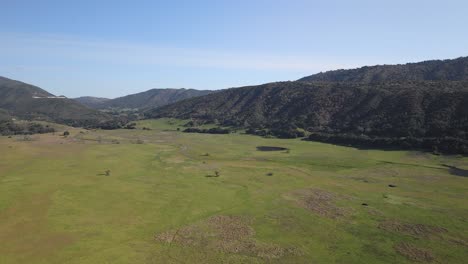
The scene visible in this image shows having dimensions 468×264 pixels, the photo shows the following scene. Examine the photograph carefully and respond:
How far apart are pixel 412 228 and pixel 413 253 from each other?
9.49 metres

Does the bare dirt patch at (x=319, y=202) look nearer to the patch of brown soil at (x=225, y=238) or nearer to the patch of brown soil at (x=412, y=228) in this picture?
the patch of brown soil at (x=412, y=228)

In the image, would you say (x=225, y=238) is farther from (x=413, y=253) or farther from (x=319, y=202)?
(x=319, y=202)

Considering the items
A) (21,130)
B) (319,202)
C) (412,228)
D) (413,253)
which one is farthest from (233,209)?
(21,130)

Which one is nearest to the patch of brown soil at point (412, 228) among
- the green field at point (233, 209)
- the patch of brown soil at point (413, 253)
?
the green field at point (233, 209)

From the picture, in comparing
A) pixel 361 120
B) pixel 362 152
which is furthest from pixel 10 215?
pixel 361 120

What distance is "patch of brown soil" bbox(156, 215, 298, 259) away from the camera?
49.0 meters

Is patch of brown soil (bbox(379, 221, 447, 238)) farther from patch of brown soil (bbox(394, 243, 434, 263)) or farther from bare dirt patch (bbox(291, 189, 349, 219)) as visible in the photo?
bare dirt patch (bbox(291, 189, 349, 219))

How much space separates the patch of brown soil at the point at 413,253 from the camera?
46.8 meters

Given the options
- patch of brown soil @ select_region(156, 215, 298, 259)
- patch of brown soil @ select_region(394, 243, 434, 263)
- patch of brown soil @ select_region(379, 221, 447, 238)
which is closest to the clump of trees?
patch of brown soil @ select_region(156, 215, 298, 259)

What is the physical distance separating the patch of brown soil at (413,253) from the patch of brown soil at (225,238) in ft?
43.6

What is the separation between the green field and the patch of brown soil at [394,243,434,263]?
0.64ft

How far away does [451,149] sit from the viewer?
11675 cm

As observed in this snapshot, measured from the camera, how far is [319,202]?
71.1 meters

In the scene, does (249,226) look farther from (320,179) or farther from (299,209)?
(320,179)
